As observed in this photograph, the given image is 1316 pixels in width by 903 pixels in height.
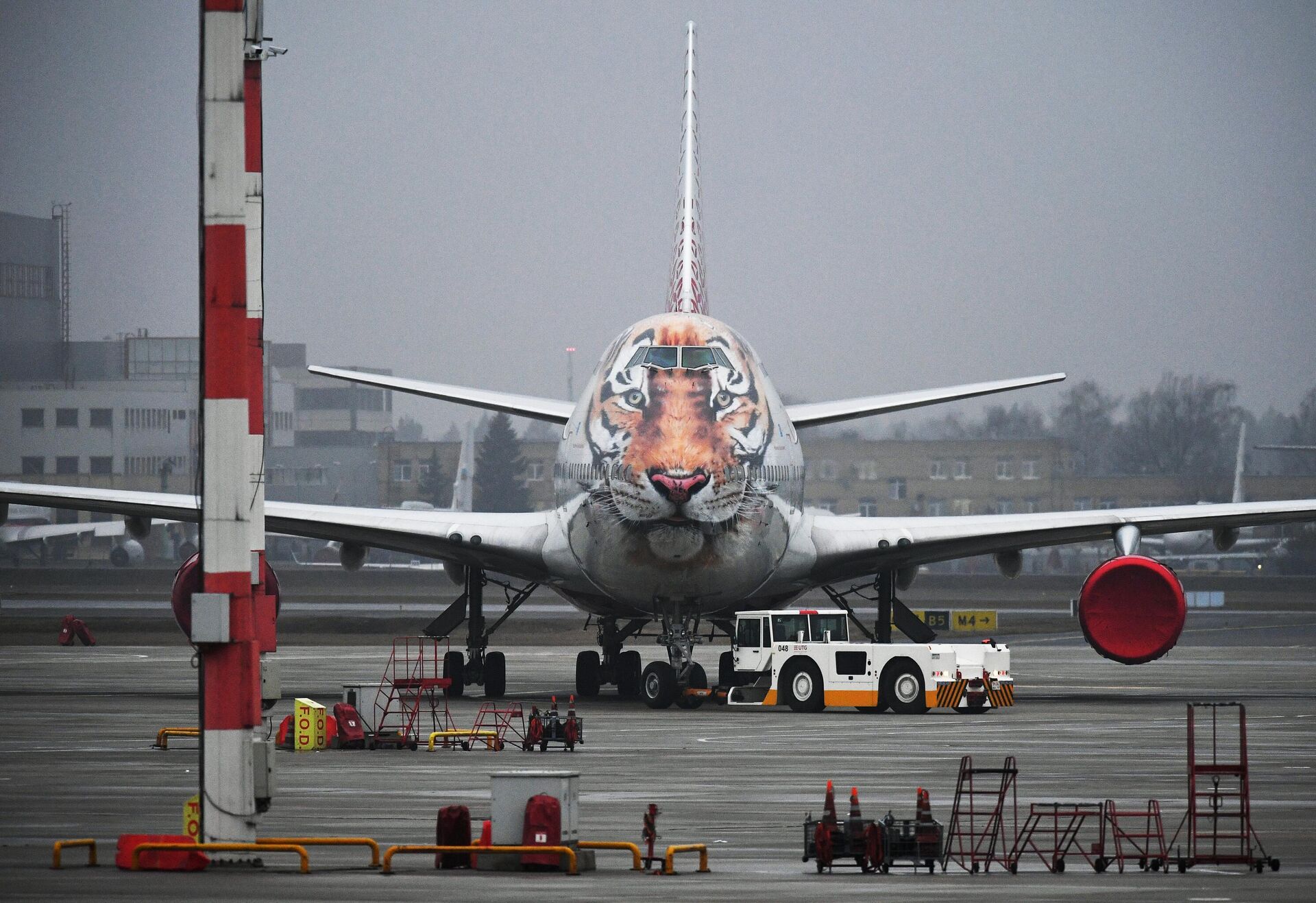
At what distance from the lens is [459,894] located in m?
12.9

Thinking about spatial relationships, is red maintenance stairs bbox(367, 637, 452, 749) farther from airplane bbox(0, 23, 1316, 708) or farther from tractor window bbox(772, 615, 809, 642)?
tractor window bbox(772, 615, 809, 642)

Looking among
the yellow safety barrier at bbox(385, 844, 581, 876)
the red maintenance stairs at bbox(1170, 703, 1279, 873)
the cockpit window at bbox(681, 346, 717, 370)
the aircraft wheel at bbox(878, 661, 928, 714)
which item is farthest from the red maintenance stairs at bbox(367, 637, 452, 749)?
the yellow safety barrier at bbox(385, 844, 581, 876)

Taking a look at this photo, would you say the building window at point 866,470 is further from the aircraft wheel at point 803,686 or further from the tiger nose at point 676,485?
the tiger nose at point 676,485

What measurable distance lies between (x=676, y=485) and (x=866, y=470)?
78.3 metres

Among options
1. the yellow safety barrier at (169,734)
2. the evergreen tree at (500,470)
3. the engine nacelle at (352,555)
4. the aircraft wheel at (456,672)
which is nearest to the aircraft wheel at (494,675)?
the aircraft wheel at (456,672)

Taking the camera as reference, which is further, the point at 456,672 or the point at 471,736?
the point at 456,672

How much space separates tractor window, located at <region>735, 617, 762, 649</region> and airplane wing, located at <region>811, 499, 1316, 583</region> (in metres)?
2.22

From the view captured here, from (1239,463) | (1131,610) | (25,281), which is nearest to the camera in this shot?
(1131,610)

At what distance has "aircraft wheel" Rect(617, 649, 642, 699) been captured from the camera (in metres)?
34.9

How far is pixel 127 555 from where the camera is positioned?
109m

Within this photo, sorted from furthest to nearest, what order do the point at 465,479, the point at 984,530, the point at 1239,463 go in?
the point at 465,479 < the point at 1239,463 < the point at 984,530

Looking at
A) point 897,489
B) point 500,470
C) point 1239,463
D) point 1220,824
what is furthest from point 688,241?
point 500,470

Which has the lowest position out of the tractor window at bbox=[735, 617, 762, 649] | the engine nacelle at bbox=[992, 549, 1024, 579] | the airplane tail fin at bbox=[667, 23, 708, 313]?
the tractor window at bbox=[735, 617, 762, 649]

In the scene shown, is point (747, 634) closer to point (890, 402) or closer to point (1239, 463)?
point (890, 402)
